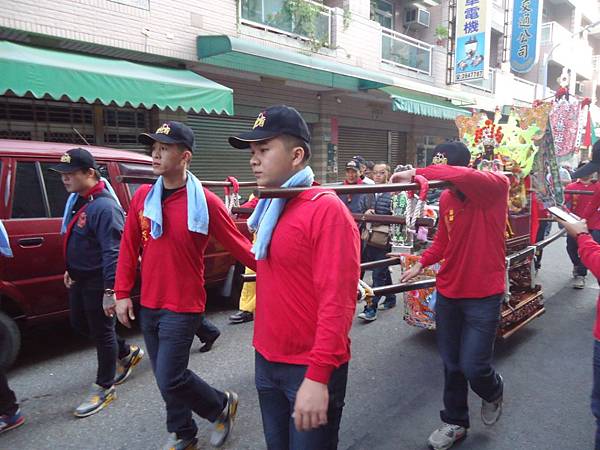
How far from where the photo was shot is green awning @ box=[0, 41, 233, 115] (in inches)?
218

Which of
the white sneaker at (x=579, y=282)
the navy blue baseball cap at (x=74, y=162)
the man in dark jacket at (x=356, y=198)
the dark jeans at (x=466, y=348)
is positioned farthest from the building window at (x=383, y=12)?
the dark jeans at (x=466, y=348)

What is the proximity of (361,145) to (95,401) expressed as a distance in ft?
38.9

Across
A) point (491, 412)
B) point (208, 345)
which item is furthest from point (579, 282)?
point (208, 345)

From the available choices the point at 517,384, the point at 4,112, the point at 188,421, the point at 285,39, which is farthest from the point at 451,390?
the point at 285,39

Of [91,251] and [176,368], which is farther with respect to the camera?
[91,251]

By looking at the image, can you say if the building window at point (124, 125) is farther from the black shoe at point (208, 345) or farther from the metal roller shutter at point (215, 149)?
the black shoe at point (208, 345)

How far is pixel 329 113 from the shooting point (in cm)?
1223

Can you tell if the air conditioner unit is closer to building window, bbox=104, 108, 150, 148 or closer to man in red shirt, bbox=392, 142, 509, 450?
building window, bbox=104, 108, 150, 148

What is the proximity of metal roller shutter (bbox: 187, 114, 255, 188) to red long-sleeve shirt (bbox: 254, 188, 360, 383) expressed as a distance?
26.3 feet

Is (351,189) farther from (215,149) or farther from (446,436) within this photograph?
(215,149)

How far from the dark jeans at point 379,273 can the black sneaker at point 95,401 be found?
2.93 meters

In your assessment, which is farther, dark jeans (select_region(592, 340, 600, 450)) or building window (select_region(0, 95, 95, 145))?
building window (select_region(0, 95, 95, 145))

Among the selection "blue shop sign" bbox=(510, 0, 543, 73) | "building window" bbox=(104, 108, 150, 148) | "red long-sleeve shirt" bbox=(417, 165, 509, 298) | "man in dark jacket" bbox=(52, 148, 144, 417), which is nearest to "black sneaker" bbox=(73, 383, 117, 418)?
"man in dark jacket" bbox=(52, 148, 144, 417)

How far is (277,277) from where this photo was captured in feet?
5.71
